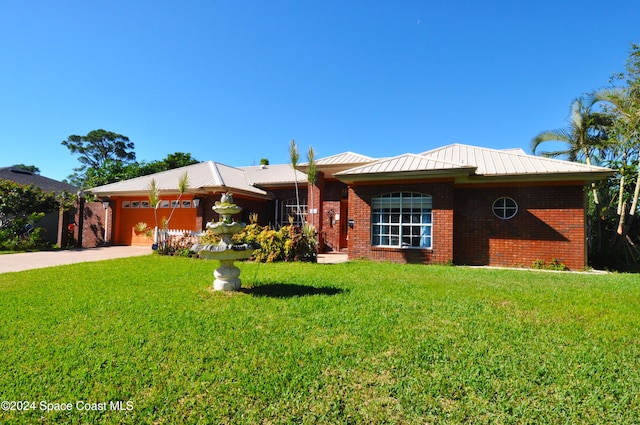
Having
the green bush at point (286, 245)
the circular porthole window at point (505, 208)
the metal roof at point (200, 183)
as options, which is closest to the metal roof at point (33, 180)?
the metal roof at point (200, 183)

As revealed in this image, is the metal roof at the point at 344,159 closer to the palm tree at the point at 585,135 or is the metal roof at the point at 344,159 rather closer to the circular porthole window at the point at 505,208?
the circular porthole window at the point at 505,208

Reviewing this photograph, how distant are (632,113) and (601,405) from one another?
14154 millimetres

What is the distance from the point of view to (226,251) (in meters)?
5.73

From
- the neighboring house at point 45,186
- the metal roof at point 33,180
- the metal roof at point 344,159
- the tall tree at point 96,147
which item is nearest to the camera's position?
the metal roof at point 344,159

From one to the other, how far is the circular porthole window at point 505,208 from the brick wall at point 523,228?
0.34ft

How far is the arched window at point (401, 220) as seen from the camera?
10.3m

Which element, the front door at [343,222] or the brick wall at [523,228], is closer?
the brick wall at [523,228]

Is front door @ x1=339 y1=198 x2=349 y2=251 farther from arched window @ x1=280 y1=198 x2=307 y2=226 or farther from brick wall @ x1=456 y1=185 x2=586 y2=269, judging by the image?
brick wall @ x1=456 y1=185 x2=586 y2=269

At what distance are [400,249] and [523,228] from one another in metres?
3.87

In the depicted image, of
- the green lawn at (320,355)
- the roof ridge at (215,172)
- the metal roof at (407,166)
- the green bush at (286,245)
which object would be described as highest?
the roof ridge at (215,172)

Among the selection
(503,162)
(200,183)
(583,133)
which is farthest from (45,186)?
(583,133)

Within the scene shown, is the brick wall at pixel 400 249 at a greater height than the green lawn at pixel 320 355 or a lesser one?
greater

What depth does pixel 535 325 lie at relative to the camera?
4.18m

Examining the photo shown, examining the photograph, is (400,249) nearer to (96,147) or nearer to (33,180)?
(33,180)
